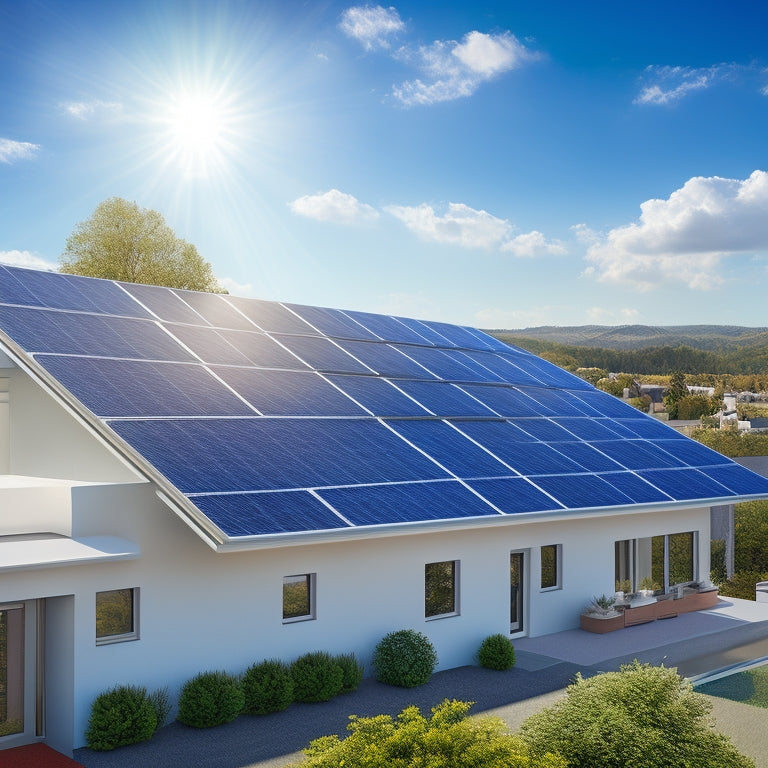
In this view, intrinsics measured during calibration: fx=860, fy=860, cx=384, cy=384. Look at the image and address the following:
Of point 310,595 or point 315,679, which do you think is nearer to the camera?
point 315,679

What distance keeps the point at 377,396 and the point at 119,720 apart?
36.1 ft

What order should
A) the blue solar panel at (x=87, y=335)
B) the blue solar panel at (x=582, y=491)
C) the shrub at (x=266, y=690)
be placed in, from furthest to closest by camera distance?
the blue solar panel at (x=582, y=491) → the blue solar panel at (x=87, y=335) → the shrub at (x=266, y=690)

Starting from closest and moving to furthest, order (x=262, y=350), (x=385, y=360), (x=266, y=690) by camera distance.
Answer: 1. (x=266, y=690)
2. (x=262, y=350)
3. (x=385, y=360)

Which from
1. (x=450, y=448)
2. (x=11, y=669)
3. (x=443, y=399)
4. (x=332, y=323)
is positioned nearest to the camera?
(x=11, y=669)

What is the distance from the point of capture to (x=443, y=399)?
81.9ft

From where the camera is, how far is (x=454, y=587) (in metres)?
20.0

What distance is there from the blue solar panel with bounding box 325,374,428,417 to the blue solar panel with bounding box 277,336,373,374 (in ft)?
1.81

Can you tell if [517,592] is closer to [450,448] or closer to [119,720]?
[450,448]

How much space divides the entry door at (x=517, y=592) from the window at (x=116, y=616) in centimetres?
1000

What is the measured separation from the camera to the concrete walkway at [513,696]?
14258 mm

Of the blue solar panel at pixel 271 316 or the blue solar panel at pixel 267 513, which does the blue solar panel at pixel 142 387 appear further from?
the blue solar panel at pixel 271 316

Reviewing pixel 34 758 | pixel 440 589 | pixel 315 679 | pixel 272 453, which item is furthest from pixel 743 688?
pixel 34 758

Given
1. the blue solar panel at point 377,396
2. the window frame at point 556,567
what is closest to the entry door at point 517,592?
the window frame at point 556,567

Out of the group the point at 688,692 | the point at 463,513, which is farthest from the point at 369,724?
the point at 463,513
